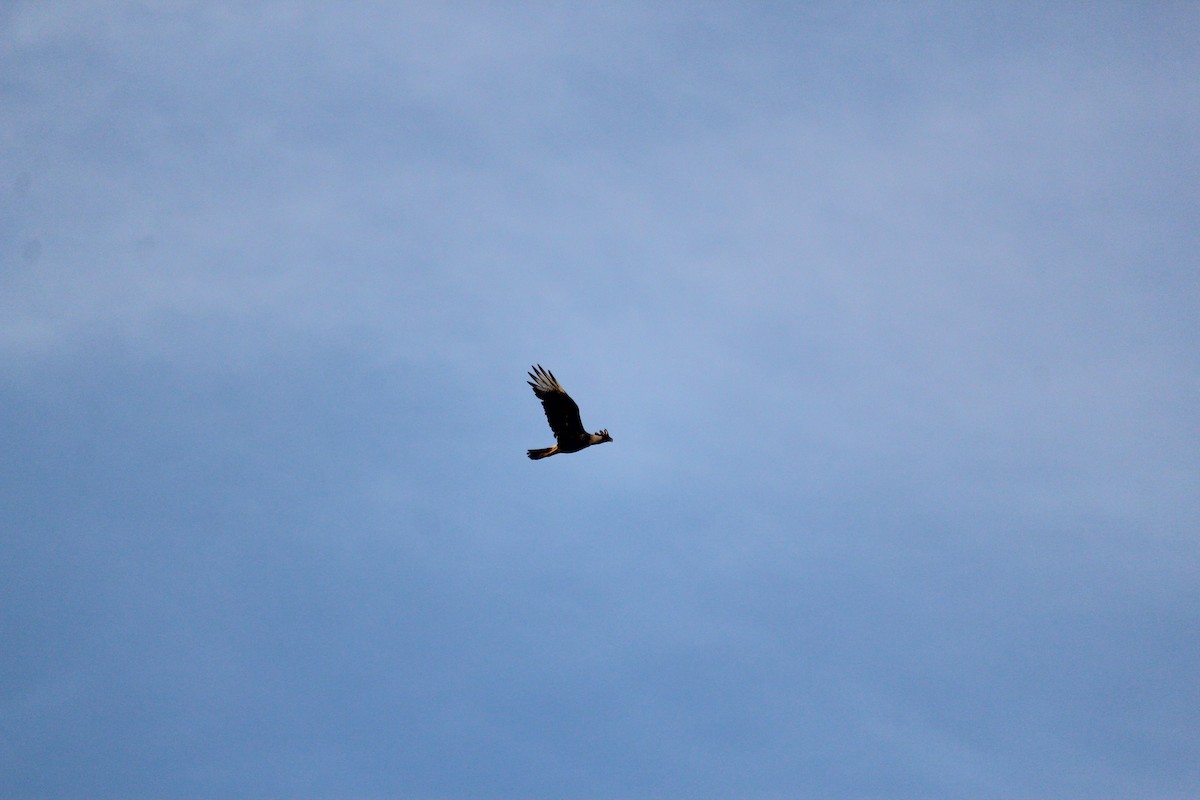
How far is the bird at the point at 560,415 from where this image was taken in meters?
64.1

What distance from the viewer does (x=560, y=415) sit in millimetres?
64375

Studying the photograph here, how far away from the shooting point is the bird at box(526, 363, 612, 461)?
6412 cm

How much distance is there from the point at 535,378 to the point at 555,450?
3.20 m

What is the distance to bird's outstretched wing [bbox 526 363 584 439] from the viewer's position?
210 ft

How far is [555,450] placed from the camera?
65188 mm

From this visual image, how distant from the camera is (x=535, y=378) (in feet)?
211

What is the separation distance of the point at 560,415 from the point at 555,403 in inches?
21.7

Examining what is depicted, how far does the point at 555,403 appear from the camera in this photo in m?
64.2

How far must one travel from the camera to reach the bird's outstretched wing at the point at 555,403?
64125 mm
